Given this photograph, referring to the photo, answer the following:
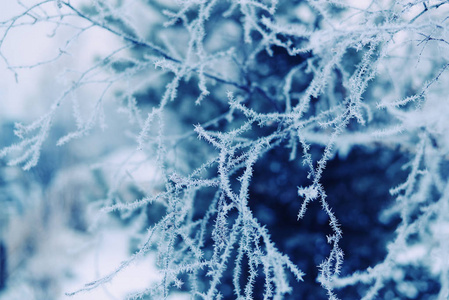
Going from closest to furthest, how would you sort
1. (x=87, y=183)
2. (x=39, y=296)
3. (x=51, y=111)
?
(x=51, y=111)
(x=39, y=296)
(x=87, y=183)

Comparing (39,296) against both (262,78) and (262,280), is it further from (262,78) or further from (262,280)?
(262,78)

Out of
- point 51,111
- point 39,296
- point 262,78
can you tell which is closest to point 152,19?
point 262,78

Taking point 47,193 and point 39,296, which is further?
point 47,193

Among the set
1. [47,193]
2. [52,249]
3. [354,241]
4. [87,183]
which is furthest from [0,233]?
[354,241]

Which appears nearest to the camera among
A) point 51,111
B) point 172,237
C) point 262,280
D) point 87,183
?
point 172,237

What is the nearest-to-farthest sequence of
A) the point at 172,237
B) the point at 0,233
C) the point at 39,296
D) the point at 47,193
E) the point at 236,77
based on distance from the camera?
1. the point at 172,237
2. the point at 236,77
3. the point at 39,296
4. the point at 0,233
5. the point at 47,193

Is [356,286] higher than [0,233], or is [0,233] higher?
[0,233]

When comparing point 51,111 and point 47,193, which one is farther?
point 47,193

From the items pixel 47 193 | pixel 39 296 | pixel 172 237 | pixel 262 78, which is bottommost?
pixel 172 237

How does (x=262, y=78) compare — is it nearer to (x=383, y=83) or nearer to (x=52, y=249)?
(x=383, y=83)
